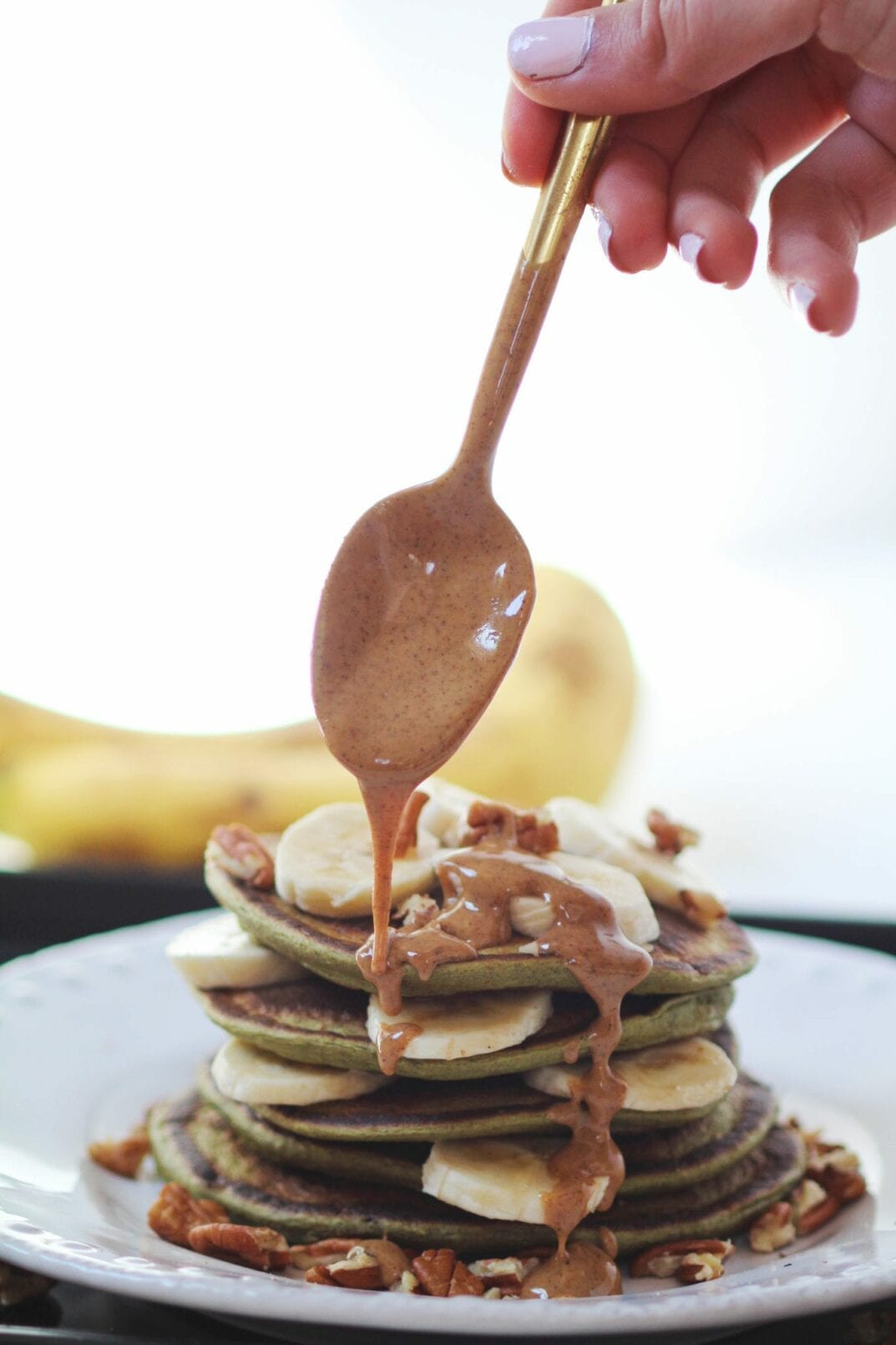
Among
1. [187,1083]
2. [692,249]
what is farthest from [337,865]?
[692,249]

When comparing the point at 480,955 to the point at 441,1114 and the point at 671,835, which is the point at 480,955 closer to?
the point at 441,1114

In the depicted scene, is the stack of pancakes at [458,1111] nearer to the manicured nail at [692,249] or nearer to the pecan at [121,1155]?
the pecan at [121,1155]

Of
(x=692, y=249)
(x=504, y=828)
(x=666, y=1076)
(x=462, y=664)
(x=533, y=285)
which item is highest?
(x=692, y=249)

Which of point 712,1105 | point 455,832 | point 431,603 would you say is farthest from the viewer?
point 455,832

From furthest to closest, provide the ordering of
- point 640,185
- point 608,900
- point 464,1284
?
1. point 640,185
2. point 608,900
3. point 464,1284

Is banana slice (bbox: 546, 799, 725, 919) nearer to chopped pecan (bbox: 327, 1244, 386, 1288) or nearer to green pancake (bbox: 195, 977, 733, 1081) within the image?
green pancake (bbox: 195, 977, 733, 1081)

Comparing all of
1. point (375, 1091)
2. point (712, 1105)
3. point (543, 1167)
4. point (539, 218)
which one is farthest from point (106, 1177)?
point (539, 218)

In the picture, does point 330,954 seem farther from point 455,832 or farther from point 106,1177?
point 106,1177
